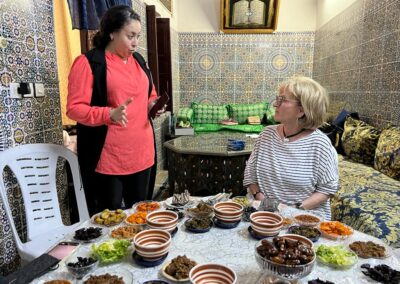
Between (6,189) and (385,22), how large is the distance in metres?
3.41

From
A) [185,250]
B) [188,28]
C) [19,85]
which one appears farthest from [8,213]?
[188,28]

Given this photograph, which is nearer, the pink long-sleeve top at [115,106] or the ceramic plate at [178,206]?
the ceramic plate at [178,206]

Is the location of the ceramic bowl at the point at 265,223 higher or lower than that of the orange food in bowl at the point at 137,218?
higher

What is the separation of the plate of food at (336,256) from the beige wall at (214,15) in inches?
206

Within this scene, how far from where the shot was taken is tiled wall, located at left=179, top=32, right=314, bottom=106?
5.61 m

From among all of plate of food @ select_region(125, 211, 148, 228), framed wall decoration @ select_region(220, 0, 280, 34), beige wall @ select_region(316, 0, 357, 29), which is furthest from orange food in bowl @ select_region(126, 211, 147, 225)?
framed wall decoration @ select_region(220, 0, 280, 34)

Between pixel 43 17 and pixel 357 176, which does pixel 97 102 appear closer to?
pixel 43 17

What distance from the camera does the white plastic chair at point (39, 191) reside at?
4.92ft

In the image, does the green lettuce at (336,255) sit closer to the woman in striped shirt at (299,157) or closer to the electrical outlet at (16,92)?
the woman in striped shirt at (299,157)

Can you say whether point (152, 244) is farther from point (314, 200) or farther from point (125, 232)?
point (314, 200)

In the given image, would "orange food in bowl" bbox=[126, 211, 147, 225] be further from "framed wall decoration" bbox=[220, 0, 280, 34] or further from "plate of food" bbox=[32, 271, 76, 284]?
"framed wall decoration" bbox=[220, 0, 280, 34]

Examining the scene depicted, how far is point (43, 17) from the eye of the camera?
5.93ft

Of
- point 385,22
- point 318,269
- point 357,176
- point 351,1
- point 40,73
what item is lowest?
point 357,176

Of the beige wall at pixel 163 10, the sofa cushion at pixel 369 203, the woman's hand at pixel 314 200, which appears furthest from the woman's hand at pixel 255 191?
the beige wall at pixel 163 10
